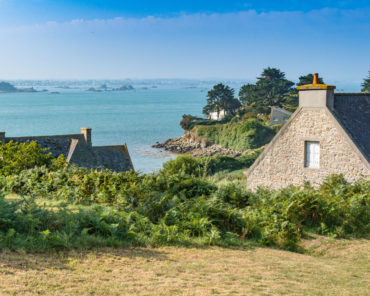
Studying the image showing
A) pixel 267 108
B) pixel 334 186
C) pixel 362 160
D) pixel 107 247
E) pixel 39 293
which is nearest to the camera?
pixel 39 293

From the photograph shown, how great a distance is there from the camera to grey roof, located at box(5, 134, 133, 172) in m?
28.3

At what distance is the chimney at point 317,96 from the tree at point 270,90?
259 feet

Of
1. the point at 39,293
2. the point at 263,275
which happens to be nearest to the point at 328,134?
the point at 263,275

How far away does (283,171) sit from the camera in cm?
1908

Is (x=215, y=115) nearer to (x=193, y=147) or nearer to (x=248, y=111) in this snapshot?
(x=248, y=111)

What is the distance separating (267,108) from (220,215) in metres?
88.6

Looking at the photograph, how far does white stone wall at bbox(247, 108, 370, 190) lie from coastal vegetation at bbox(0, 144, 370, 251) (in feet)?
12.3

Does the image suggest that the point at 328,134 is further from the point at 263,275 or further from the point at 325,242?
the point at 263,275

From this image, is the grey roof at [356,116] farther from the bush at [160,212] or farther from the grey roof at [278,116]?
the grey roof at [278,116]

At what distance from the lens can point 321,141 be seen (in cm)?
1783

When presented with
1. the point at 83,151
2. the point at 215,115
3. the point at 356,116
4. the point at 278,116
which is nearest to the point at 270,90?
the point at 278,116

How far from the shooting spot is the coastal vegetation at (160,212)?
7855 millimetres

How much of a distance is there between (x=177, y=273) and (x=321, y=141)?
42.8 ft

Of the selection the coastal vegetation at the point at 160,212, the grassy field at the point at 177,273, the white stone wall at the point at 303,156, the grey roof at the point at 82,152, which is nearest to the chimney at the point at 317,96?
the white stone wall at the point at 303,156
